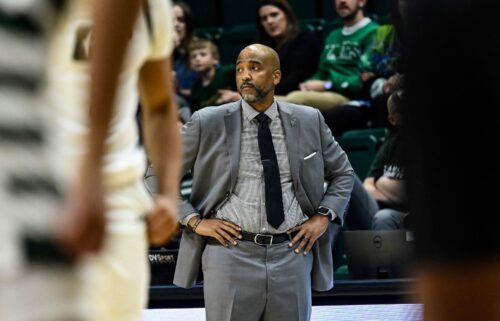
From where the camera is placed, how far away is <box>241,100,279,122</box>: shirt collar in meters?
6.21

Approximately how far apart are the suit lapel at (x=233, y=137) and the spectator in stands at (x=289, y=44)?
308 cm

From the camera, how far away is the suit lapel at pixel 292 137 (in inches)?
242

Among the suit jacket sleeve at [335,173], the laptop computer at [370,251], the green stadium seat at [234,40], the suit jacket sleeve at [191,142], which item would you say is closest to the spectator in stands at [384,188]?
the laptop computer at [370,251]

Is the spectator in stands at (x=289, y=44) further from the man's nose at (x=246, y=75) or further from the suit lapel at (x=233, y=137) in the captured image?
the suit lapel at (x=233, y=137)

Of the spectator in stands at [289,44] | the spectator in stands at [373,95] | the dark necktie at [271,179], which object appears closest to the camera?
the dark necktie at [271,179]

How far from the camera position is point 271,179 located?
19.7ft

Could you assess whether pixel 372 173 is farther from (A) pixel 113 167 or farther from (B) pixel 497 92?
(B) pixel 497 92

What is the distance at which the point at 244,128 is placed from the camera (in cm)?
618

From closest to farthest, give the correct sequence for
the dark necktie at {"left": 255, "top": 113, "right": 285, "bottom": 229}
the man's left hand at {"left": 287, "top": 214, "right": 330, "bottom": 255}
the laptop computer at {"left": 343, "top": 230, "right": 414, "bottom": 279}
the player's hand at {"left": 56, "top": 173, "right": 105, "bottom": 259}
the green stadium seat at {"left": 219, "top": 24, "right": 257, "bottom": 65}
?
1. the player's hand at {"left": 56, "top": 173, "right": 105, "bottom": 259}
2. the dark necktie at {"left": 255, "top": 113, "right": 285, "bottom": 229}
3. the man's left hand at {"left": 287, "top": 214, "right": 330, "bottom": 255}
4. the laptop computer at {"left": 343, "top": 230, "right": 414, "bottom": 279}
5. the green stadium seat at {"left": 219, "top": 24, "right": 257, "bottom": 65}

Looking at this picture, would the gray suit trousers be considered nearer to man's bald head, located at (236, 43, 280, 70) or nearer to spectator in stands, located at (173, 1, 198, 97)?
man's bald head, located at (236, 43, 280, 70)

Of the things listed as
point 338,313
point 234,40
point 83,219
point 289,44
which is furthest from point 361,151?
point 83,219

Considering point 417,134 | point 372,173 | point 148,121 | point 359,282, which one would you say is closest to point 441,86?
point 417,134

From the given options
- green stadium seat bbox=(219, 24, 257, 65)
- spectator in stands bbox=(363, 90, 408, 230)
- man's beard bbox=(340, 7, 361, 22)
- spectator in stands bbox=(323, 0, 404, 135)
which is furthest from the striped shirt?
green stadium seat bbox=(219, 24, 257, 65)

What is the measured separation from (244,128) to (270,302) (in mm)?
913
